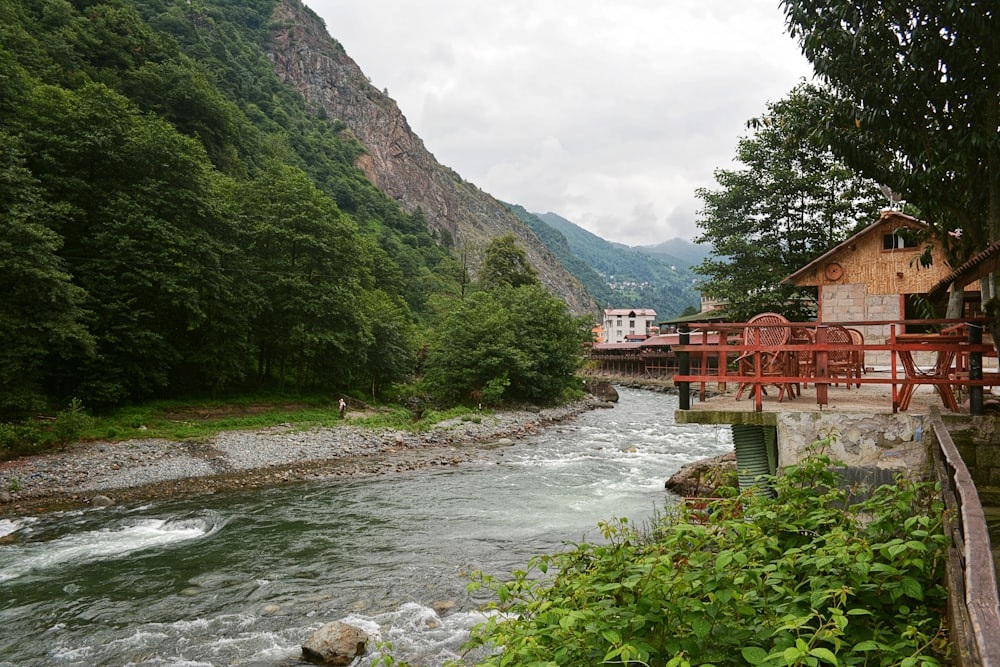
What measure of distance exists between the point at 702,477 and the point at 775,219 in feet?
41.9

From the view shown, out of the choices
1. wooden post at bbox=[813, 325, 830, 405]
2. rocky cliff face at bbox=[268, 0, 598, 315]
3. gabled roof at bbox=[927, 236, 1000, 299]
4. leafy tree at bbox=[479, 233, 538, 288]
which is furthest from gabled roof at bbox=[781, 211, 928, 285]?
rocky cliff face at bbox=[268, 0, 598, 315]

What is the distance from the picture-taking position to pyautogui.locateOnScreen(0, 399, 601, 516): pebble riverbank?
1473 cm

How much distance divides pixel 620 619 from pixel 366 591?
6692 millimetres

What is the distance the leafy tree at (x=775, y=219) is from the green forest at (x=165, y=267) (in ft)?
49.4

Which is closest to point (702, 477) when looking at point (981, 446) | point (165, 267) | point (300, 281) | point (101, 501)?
point (981, 446)

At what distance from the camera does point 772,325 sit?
24.9 ft

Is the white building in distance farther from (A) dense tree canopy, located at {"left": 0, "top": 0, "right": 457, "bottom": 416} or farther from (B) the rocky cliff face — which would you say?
(A) dense tree canopy, located at {"left": 0, "top": 0, "right": 457, "bottom": 416}

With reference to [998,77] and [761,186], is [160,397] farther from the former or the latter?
[998,77]

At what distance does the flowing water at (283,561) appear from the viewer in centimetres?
754

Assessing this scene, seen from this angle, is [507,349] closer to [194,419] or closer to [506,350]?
[506,350]

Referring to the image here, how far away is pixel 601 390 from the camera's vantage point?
49.2m

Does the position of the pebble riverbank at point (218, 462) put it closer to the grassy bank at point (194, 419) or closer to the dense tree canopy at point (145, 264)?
the grassy bank at point (194, 419)

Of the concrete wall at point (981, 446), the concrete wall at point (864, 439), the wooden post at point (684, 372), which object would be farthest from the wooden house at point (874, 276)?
the wooden post at point (684, 372)

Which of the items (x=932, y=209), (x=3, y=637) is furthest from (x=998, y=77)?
(x=3, y=637)
